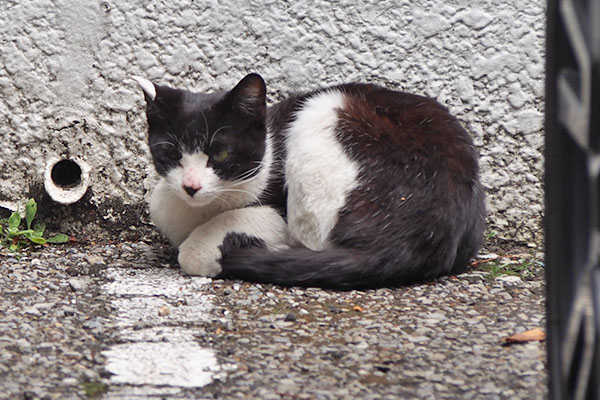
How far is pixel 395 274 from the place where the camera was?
9.14ft

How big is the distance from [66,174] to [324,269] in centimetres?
139

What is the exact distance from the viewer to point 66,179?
3.49 meters

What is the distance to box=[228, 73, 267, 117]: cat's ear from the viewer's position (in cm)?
287

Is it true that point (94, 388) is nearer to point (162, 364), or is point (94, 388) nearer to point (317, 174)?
point (162, 364)

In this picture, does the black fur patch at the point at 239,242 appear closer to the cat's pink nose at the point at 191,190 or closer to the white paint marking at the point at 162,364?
the cat's pink nose at the point at 191,190

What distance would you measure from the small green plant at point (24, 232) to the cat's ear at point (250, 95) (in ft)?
3.32

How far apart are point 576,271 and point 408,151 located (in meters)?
1.95

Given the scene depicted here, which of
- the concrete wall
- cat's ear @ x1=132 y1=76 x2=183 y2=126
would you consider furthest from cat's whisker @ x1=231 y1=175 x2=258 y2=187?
the concrete wall

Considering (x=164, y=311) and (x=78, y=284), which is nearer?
(x=164, y=311)

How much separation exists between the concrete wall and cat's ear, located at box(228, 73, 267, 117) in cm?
42

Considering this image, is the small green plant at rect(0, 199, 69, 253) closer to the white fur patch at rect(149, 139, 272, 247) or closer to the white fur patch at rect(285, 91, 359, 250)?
the white fur patch at rect(149, 139, 272, 247)

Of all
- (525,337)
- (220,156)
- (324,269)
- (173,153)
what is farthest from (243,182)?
(525,337)

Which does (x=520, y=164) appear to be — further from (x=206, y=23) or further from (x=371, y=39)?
(x=206, y=23)

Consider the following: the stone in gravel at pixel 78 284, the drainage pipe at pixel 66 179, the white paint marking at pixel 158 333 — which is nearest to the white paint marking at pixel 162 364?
the white paint marking at pixel 158 333
